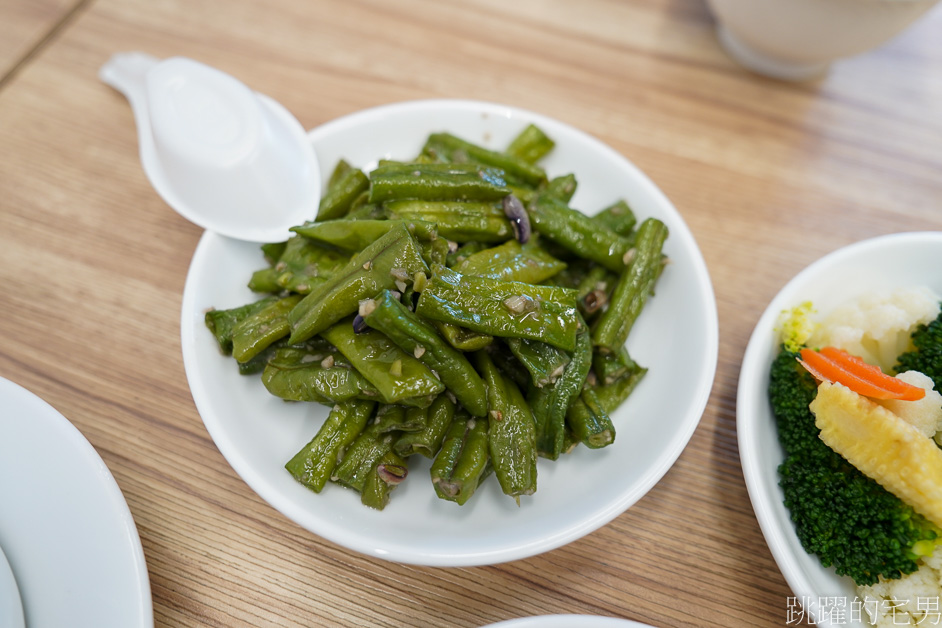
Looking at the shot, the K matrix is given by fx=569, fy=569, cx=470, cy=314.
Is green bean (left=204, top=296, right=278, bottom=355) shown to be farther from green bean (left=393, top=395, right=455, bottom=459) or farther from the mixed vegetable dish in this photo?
the mixed vegetable dish

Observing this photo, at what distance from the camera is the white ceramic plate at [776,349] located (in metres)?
1.61

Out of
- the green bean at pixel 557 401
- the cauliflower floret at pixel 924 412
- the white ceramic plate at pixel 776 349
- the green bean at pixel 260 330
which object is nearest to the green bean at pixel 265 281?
the green bean at pixel 260 330

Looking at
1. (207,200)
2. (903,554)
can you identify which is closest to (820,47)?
(903,554)

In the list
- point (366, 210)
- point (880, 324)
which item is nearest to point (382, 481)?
point (366, 210)

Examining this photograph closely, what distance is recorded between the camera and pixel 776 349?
191 cm

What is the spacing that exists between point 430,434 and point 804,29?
2.44 metres

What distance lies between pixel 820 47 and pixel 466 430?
2417 mm

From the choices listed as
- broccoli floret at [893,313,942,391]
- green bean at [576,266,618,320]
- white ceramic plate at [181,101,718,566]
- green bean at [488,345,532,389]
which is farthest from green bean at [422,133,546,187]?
broccoli floret at [893,313,942,391]

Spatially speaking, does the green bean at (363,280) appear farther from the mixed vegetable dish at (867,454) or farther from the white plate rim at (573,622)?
the mixed vegetable dish at (867,454)

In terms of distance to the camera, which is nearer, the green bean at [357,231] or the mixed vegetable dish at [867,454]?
the mixed vegetable dish at [867,454]

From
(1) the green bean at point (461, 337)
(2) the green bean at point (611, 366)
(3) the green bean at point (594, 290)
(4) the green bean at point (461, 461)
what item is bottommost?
(4) the green bean at point (461, 461)

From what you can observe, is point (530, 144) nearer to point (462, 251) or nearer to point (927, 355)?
point (462, 251)

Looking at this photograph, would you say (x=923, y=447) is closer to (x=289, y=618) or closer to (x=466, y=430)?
(x=466, y=430)

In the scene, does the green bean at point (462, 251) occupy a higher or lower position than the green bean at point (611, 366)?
higher
